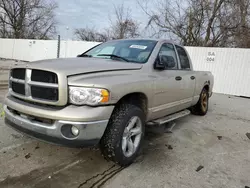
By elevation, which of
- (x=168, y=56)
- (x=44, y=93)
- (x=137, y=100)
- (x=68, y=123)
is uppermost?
(x=168, y=56)

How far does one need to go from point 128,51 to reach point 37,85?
65.3 inches

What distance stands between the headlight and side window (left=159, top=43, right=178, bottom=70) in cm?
158

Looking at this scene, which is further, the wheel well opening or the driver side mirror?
the driver side mirror

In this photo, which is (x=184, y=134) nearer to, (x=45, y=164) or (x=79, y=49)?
(x=45, y=164)

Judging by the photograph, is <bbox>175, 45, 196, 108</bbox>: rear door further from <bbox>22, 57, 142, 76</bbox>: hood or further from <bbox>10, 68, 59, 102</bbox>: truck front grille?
<bbox>10, 68, 59, 102</bbox>: truck front grille

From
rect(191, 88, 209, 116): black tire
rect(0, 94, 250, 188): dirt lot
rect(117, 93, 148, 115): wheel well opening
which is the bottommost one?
rect(0, 94, 250, 188): dirt lot

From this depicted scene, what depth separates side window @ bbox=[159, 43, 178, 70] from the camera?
11.8 feet

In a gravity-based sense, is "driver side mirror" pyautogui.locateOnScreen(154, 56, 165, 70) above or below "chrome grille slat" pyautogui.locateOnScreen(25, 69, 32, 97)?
above

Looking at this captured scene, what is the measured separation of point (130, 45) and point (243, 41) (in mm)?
13830

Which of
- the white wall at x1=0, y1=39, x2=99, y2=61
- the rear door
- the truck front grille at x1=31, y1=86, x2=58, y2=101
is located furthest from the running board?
the white wall at x1=0, y1=39, x2=99, y2=61

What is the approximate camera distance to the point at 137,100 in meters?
3.05

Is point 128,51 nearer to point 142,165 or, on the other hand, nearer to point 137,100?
point 137,100

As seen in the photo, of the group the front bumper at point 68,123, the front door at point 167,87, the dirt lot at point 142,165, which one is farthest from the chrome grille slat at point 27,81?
the front door at point 167,87

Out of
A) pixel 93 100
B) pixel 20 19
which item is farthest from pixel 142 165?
pixel 20 19
